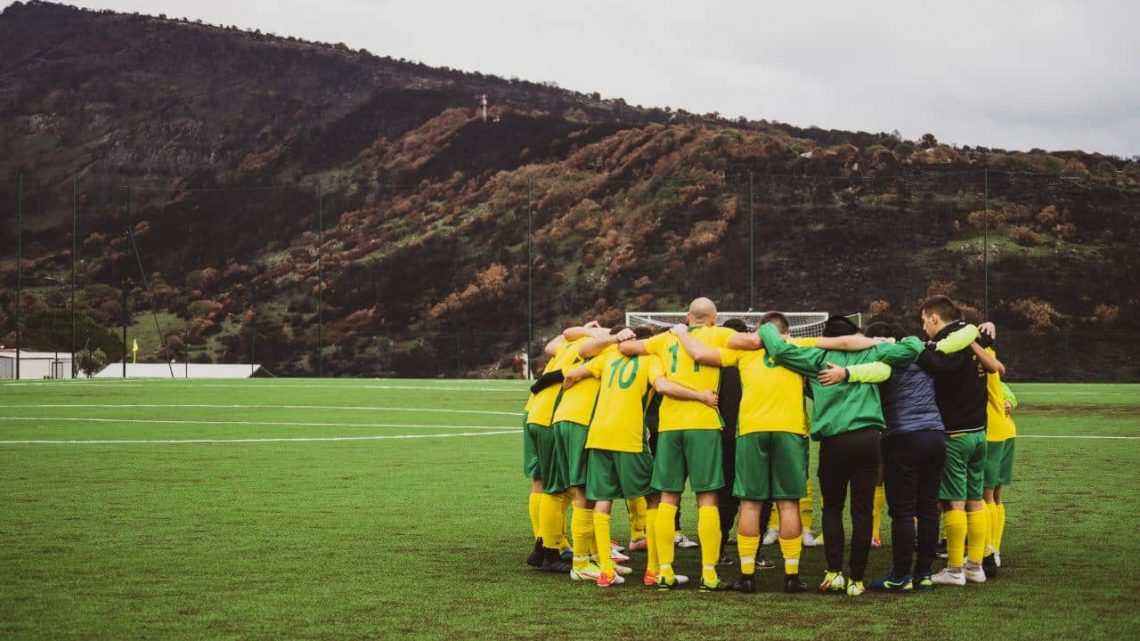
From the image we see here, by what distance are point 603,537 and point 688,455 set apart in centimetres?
80

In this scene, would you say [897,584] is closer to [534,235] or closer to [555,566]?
[555,566]

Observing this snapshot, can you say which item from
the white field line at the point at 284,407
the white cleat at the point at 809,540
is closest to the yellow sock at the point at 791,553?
the white cleat at the point at 809,540

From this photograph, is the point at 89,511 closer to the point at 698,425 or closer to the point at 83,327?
the point at 698,425

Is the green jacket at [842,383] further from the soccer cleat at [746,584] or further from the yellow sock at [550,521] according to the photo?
the yellow sock at [550,521]

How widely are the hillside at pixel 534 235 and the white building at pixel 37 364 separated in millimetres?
1698

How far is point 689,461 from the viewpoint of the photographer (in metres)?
8.48

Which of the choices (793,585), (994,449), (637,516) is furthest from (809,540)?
(793,585)

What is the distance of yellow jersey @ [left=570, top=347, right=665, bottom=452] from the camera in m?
8.66

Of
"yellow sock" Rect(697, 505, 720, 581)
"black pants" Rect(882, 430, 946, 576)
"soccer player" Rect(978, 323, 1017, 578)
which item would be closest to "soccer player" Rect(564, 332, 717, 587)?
"yellow sock" Rect(697, 505, 720, 581)

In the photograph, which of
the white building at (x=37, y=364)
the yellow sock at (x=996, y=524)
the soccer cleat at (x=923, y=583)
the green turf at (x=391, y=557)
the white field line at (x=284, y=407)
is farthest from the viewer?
the white building at (x=37, y=364)

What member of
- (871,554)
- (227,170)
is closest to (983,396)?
(871,554)

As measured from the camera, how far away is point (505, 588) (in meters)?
8.48

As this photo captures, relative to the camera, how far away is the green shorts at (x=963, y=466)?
8.73 meters

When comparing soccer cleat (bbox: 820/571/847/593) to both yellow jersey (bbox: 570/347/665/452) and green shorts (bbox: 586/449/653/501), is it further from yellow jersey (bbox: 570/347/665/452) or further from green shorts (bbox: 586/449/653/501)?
yellow jersey (bbox: 570/347/665/452)
